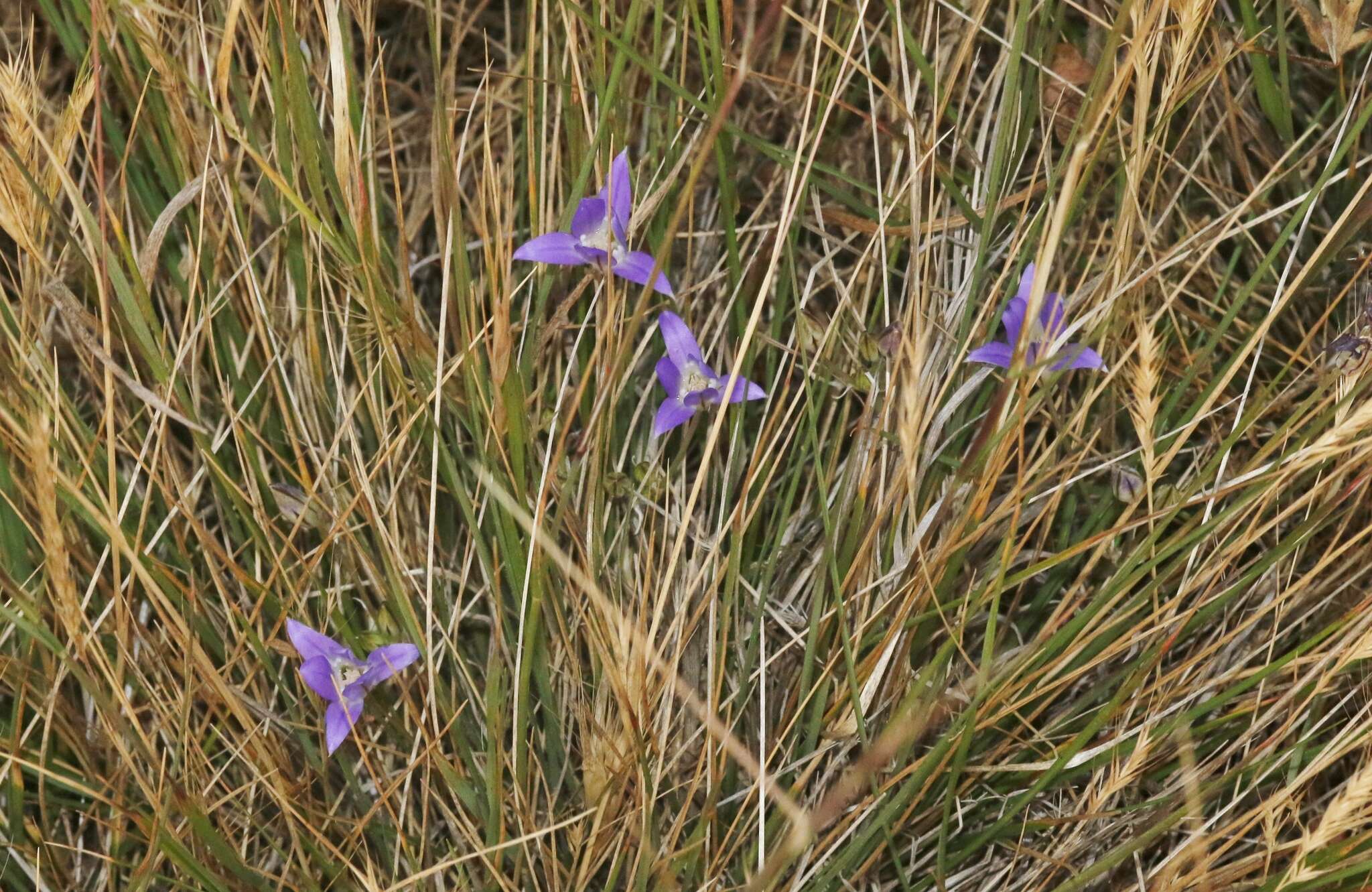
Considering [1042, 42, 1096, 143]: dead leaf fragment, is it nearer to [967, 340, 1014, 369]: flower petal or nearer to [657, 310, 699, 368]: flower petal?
[967, 340, 1014, 369]: flower petal

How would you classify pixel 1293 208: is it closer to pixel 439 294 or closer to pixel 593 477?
pixel 593 477

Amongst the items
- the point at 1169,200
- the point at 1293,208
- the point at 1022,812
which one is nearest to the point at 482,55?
the point at 1169,200

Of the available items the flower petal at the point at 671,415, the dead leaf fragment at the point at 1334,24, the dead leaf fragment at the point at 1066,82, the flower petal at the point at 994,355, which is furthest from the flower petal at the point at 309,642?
the dead leaf fragment at the point at 1334,24

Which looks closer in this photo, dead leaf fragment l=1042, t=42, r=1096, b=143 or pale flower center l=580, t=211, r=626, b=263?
pale flower center l=580, t=211, r=626, b=263

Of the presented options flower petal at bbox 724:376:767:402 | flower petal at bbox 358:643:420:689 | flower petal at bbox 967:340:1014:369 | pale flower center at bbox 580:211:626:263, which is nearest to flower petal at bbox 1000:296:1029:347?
flower petal at bbox 967:340:1014:369

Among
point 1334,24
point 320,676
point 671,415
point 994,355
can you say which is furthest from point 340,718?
point 1334,24
